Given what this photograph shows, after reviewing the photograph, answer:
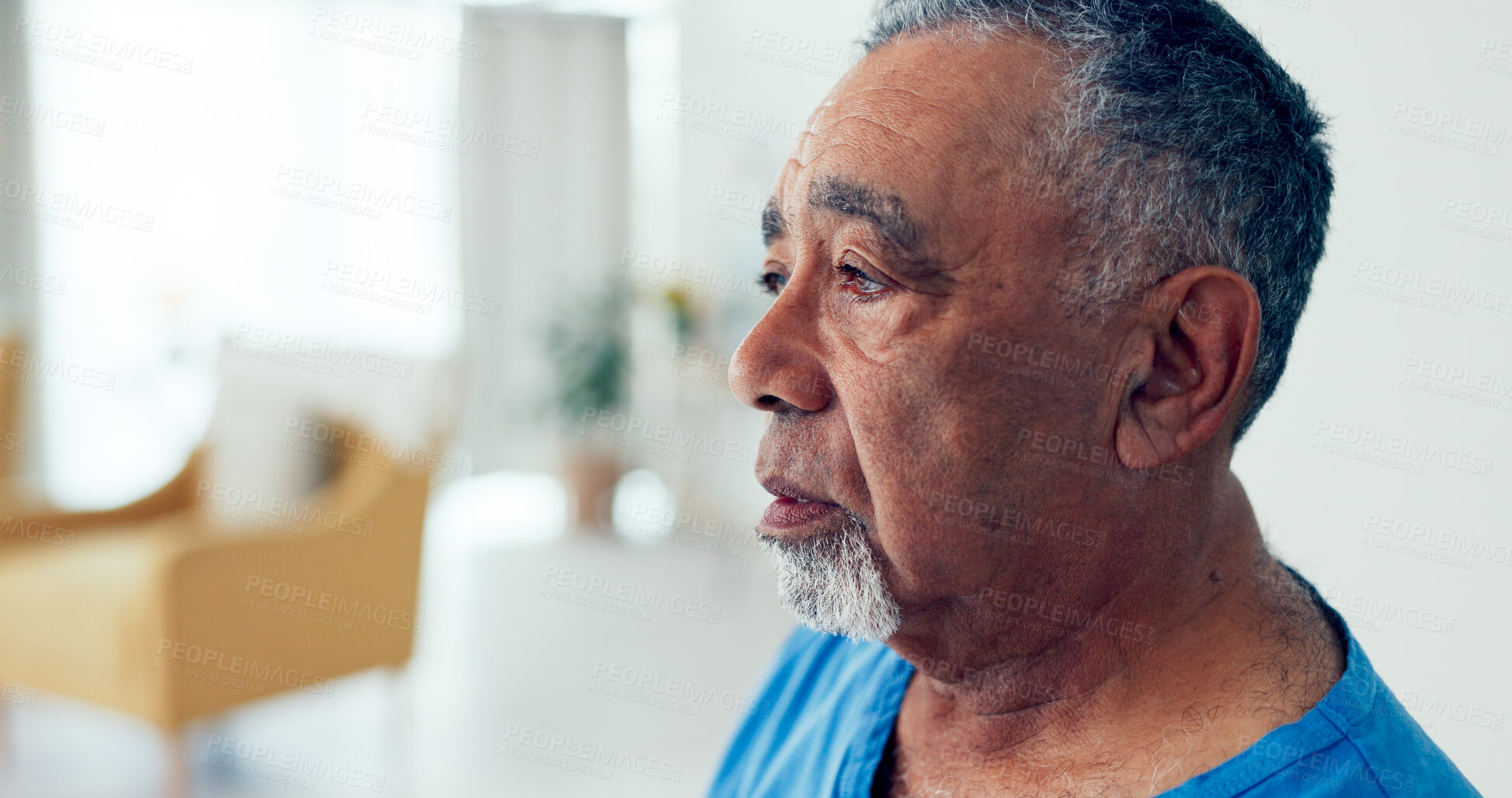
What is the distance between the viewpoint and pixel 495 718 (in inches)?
136

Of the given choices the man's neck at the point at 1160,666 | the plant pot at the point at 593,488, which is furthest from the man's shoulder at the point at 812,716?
the plant pot at the point at 593,488

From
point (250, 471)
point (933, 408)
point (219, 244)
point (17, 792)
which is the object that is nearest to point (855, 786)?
point (933, 408)

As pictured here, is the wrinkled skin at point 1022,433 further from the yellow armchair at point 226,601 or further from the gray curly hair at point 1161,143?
the yellow armchair at point 226,601

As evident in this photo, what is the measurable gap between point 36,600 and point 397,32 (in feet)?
14.1

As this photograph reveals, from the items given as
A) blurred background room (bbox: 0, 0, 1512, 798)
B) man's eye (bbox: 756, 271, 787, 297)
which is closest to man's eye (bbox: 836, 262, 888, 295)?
man's eye (bbox: 756, 271, 787, 297)

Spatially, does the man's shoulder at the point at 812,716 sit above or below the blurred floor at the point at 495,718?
above

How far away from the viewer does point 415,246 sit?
20.7ft

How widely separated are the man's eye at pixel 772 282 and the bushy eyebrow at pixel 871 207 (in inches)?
5.6

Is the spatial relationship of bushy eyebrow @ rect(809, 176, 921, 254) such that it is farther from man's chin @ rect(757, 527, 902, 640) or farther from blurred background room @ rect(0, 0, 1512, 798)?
blurred background room @ rect(0, 0, 1512, 798)

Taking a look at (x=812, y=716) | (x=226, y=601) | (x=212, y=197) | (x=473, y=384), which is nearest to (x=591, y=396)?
(x=473, y=384)

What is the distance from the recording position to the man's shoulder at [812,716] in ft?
3.52

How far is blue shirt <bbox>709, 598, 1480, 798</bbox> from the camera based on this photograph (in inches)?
30.4

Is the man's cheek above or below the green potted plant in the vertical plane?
above

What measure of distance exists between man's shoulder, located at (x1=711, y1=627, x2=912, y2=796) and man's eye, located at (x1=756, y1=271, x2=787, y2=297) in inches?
15.6
